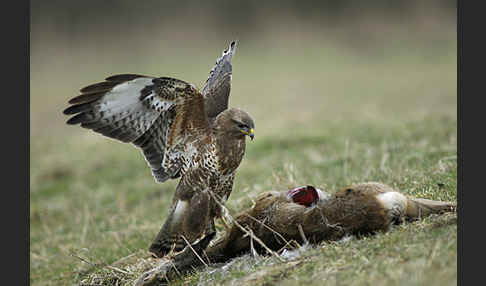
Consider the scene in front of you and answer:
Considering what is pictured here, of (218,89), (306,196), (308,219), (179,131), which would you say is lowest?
(308,219)

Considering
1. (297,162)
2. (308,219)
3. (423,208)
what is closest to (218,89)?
(308,219)

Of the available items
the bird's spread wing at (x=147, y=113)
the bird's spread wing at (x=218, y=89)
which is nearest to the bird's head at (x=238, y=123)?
the bird's spread wing at (x=147, y=113)

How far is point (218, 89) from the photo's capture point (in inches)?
193

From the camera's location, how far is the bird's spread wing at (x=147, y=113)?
4297 mm

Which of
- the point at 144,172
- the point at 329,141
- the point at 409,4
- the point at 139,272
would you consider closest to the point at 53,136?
the point at 144,172

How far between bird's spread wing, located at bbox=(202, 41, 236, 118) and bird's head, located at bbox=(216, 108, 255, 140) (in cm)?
41

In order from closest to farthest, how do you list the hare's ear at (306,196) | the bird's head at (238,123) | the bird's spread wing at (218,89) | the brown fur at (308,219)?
the brown fur at (308,219), the hare's ear at (306,196), the bird's head at (238,123), the bird's spread wing at (218,89)

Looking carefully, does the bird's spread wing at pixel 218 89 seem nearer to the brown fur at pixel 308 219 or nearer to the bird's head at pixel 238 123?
the bird's head at pixel 238 123

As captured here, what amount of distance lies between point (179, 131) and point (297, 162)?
3779 millimetres

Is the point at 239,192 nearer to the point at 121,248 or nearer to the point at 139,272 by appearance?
the point at 121,248

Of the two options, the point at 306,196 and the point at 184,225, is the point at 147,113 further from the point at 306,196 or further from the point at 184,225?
the point at 306,196

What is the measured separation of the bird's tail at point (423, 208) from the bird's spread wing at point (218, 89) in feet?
5.95

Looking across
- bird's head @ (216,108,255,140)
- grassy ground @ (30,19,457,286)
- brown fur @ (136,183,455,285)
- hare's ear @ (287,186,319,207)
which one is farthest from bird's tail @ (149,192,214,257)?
hare's ear @ (287,186,319,207)

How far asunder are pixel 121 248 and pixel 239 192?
4.61 feet
